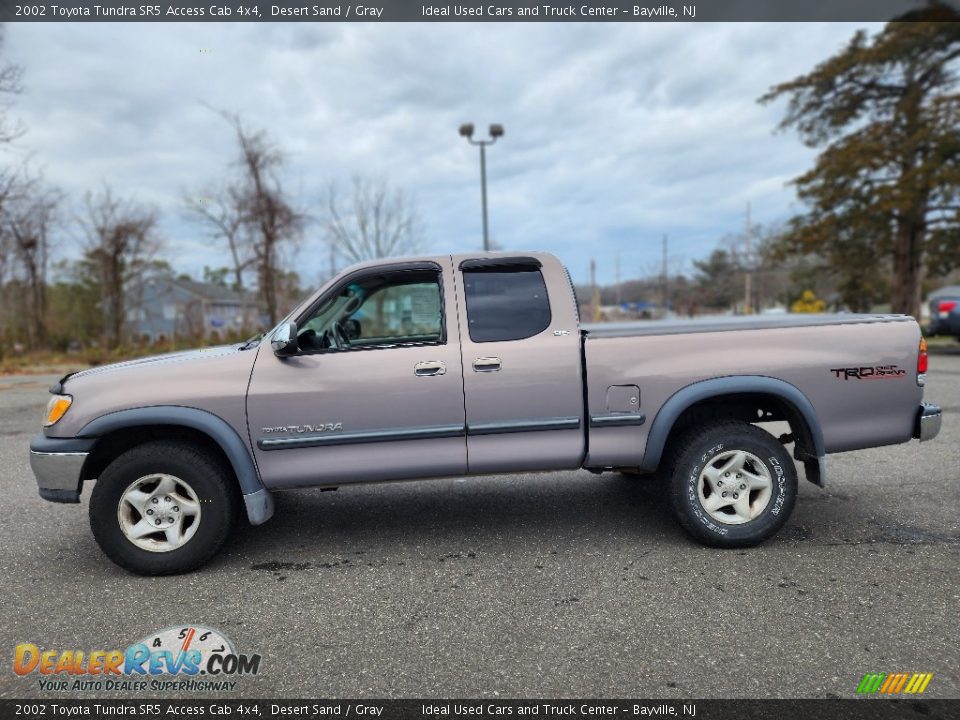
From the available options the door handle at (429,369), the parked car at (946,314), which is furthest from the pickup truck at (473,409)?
the parked car at (946,314)

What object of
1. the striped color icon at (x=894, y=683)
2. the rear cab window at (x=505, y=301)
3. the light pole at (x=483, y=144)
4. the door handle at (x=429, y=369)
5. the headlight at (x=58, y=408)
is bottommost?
the striped color icon at (x=894, y=683)

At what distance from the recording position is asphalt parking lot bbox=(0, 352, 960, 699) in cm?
246

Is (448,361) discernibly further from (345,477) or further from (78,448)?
(78,448)

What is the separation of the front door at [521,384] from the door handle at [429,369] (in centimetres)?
14

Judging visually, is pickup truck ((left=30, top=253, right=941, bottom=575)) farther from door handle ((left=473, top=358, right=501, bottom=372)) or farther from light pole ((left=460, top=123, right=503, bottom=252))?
light pole ((left=460, top=123, right=503, bottom=252))

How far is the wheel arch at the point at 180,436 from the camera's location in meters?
3.36

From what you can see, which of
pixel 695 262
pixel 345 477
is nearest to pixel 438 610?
pixel 345 477

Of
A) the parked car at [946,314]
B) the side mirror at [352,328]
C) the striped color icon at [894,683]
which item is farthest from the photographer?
the parked car at [946,314]

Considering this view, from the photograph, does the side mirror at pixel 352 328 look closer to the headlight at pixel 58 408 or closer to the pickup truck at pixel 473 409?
the pickup truck at pixel 473 409

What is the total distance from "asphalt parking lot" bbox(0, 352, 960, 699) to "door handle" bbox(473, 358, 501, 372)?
3.80ft

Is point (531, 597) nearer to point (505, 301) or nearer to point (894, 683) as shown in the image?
point (894, 683)

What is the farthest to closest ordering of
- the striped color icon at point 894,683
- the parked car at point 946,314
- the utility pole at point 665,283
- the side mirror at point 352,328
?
the utility pole at point 665,283 → the parked car at point 946,314 → the side mirror at point 352,328 → the striped color icon at point 894,683

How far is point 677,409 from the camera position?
357 centimetres

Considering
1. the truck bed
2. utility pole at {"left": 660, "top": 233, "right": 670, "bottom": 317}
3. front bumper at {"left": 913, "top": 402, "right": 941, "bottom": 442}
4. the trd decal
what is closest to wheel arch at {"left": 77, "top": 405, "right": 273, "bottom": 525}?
the truck bed
